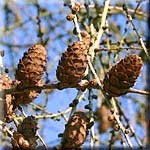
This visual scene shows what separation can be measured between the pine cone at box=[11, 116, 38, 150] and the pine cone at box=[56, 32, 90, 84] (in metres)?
0.09

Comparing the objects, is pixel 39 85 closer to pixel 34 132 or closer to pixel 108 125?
pixel 34 132

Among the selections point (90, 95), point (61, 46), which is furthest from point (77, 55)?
point (61, 46)

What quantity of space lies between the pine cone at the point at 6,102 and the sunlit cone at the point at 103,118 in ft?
3.71

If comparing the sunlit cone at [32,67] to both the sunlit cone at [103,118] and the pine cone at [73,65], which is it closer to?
the pine cone at [73,65]

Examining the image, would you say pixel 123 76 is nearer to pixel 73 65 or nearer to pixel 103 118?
pixel 73 65

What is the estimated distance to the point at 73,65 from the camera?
789 millimetres

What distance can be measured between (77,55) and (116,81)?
0.07m

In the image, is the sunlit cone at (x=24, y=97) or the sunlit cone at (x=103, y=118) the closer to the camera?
the sunlit cone at (x=24, y=97)

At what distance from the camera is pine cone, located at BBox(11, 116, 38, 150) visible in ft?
2.55

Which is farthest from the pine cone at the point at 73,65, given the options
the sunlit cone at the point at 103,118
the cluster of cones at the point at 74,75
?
the sunlit cone at the point at 103,118

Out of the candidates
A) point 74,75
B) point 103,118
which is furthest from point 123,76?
point 103,118

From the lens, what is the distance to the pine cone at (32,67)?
0.81 meters

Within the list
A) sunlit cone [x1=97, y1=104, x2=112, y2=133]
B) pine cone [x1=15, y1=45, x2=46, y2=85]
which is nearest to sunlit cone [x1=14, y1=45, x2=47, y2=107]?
pine cone [x1=15, y1=45, x2=46, y2=85]

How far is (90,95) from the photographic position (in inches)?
39.9
